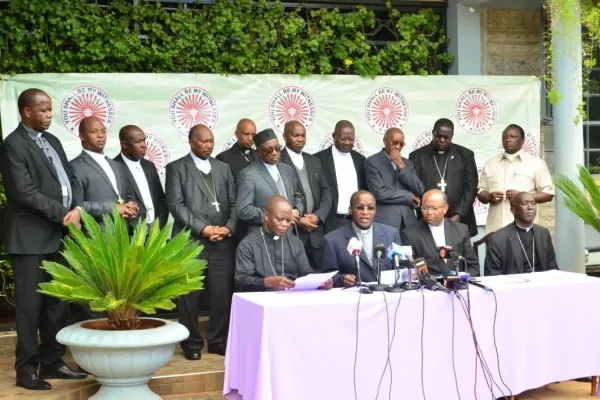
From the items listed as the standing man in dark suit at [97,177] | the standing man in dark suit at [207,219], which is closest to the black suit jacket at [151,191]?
the standing man in dark suit at [207,219]

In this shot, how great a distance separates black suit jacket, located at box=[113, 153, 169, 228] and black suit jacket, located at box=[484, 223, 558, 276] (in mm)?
2979

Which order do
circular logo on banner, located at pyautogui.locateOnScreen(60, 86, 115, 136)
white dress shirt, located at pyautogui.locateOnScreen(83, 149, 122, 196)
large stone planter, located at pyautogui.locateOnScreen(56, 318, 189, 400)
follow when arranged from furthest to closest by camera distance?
circular logo on banner, located at pyautogui.locateOnScreen(60, 86, 115, 136)
white dress shirt, located at pyautogui.locateOnScreen(83, 149, 122, 196)
large stone planter, located at pyautogui.locateOnScreen(56, 318, 189, 400)

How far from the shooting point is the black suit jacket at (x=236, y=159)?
956cm

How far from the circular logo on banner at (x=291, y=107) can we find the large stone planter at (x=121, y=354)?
A: 4.20 m

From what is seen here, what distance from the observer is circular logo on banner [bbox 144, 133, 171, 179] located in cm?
1059

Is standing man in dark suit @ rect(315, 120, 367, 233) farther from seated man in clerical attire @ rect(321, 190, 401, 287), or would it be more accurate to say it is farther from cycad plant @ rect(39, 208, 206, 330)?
cycad plant @ rect(39, 208, 206, 330)

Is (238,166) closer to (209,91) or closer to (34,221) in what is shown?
(209,91)

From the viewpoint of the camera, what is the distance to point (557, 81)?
10.4m

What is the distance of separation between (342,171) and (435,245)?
1571 mm

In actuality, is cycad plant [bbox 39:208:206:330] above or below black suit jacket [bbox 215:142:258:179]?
below

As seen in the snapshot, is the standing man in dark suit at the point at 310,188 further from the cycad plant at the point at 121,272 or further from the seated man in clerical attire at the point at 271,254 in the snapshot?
the cycad plant at the point at 121,272

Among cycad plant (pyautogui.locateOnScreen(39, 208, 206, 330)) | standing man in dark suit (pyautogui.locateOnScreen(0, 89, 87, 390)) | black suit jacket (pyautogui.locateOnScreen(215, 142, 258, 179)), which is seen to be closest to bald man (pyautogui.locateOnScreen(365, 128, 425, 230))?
black suit jacket (pyautogui.locateOnScreen(215, 142, 258, 179))

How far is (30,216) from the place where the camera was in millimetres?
7641

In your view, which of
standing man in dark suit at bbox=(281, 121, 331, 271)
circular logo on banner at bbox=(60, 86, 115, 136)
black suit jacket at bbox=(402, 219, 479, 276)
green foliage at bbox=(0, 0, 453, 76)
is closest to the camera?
black suit jacket at bbox=(402, 219, 479, 276)
